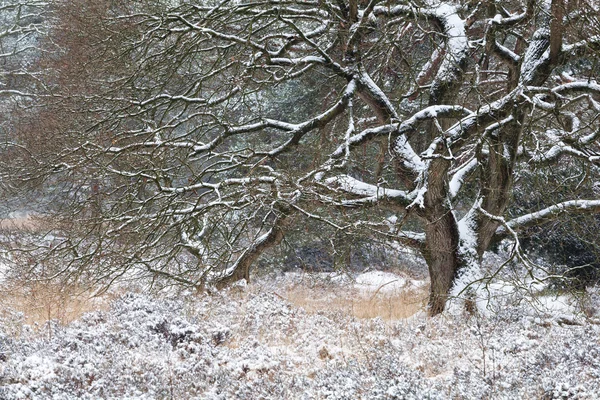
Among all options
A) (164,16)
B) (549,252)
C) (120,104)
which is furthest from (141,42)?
(549,252)

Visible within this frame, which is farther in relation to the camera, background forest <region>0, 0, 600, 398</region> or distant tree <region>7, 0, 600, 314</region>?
distant tree <region>7, 0, 600, 314</region>

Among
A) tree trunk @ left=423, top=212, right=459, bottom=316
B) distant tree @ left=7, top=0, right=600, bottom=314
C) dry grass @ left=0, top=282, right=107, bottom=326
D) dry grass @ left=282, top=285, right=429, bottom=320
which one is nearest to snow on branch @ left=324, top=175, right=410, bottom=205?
distant tree @ left=7, top=0, right=600, bottom=314

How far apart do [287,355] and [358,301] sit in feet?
22.5

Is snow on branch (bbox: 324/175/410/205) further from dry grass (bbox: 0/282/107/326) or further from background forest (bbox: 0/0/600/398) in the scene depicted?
dry grass (bbox: 0/282/107/326)

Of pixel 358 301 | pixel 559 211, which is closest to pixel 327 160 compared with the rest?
pixel 559 211

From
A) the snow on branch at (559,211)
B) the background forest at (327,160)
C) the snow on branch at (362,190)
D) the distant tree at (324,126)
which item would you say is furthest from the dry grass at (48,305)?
the snow on branch at (559,211)

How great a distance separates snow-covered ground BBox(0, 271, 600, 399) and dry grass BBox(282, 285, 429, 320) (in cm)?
198

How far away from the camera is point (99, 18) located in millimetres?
8602

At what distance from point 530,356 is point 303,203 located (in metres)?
4.35

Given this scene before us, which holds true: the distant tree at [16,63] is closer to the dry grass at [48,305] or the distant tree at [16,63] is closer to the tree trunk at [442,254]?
the dry grass at [48,305]

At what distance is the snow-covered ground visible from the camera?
4.28 metres

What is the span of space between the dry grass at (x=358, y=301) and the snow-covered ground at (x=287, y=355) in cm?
198

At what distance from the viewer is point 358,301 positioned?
12195 millimetres

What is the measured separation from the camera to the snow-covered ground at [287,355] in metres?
4.28
